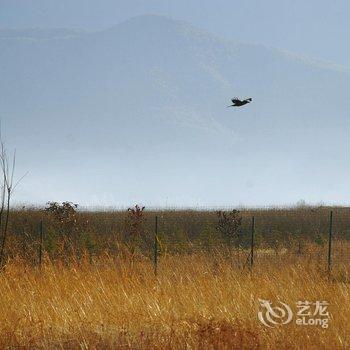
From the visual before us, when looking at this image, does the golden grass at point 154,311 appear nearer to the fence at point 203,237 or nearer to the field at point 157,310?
the field at point 157,310

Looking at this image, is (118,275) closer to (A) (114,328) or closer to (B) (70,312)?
(B) (70,312)

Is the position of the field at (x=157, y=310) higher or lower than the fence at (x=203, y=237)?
lower

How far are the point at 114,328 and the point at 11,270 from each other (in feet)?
18.2

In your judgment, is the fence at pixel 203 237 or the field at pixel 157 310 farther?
the fence at pixel 203 237

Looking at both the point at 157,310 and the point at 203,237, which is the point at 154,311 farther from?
the point at 203,237

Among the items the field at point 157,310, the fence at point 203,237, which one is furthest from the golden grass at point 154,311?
the fence at point 203,237

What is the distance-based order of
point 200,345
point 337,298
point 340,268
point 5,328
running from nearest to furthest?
point 200,345 → point 5,328 → point 337,298 → point 340,268

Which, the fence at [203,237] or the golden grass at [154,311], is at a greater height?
the fence at [203,237]

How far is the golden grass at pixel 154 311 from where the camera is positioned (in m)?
9.43

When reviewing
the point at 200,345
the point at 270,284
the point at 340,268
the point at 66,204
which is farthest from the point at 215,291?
the point at 66,204

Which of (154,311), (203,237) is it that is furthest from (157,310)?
(203,237)

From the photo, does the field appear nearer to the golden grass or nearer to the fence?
the golden grass

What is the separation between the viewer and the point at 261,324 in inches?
412

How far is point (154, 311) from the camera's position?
11289mm
